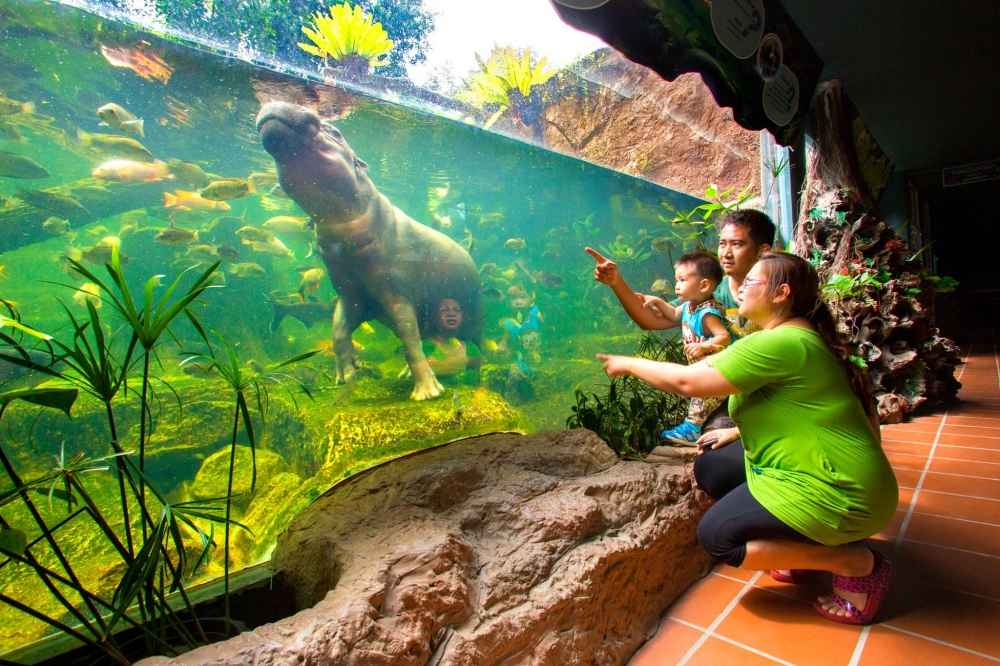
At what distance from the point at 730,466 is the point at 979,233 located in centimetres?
1588

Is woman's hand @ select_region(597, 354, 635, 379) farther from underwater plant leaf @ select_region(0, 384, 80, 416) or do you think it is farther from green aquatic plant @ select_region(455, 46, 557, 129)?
green aquatic plant @ select_region(455, 46, 557, 129)

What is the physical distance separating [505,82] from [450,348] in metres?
2.63

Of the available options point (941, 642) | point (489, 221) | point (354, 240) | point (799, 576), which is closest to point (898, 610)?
point (941, 642)

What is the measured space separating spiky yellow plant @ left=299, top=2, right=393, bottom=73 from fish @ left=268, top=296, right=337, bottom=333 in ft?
5.93

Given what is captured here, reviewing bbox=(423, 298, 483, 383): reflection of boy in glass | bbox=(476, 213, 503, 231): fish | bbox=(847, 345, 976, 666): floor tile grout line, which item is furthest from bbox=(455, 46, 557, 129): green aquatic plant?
bbox=(847, 345, 976, 666): floor tile grout line

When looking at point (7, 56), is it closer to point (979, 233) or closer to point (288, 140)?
point (288, 140)

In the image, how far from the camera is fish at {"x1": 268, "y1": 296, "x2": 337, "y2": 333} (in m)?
3.75

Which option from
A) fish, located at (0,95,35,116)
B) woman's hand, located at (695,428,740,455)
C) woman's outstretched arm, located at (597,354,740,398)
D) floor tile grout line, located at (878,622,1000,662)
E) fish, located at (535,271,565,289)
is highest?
fish, located at (0,95,35,116)

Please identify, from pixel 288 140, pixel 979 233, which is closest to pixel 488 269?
pixel 288 140

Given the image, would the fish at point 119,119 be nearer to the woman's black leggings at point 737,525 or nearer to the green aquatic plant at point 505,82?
the green aquatic plant at point 505,82

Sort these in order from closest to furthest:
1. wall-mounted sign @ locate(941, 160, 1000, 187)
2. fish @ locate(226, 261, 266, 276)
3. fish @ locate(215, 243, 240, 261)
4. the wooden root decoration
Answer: fish @ locate(215, 243, 240, 261) → fish @ locate(226, 261, 266, 276) → the wooden root decoration → wall-mounted sign @ locate(941, 160, 1000, 187)

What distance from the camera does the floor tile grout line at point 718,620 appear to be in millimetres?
1453

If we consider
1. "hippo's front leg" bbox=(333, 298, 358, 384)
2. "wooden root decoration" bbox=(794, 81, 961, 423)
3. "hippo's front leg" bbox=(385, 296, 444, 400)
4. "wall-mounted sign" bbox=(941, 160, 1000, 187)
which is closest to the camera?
"hippo's front leg" bbox=(333, 298, 358, 384)

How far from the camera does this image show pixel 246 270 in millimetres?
3867
